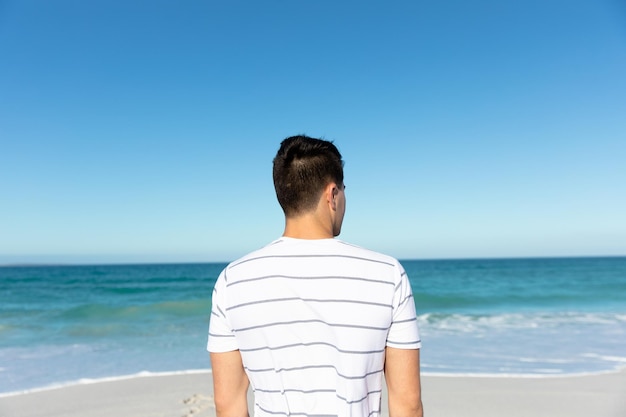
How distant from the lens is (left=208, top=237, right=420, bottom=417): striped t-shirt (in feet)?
4.59

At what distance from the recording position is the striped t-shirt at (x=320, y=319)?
140cm

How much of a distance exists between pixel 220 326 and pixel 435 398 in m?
4.71

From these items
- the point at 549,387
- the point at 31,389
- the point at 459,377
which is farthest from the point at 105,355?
the point at 549,387

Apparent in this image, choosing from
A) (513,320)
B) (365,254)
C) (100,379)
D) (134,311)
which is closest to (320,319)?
(365,254)

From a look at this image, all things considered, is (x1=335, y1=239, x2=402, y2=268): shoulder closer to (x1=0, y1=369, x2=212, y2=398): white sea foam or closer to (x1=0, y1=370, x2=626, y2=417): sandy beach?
(x1=0, y1=370, x2=626, y2=417): sandy beach

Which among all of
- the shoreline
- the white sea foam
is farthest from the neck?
the white sea foam

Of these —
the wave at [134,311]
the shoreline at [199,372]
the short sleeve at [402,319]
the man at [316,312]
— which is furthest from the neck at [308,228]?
the wave at [134,311]

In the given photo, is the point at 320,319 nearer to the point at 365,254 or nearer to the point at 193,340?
the point at 365,254

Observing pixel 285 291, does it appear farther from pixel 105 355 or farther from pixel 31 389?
pixel 105 355

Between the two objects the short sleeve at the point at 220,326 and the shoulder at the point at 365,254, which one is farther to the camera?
the short sleeve at the point at 220,326

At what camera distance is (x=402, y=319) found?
1.44 metres

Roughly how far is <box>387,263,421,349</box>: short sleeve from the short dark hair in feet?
1.17

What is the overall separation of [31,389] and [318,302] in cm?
641

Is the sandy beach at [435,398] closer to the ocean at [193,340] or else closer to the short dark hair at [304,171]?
the ocean at [193,340]
